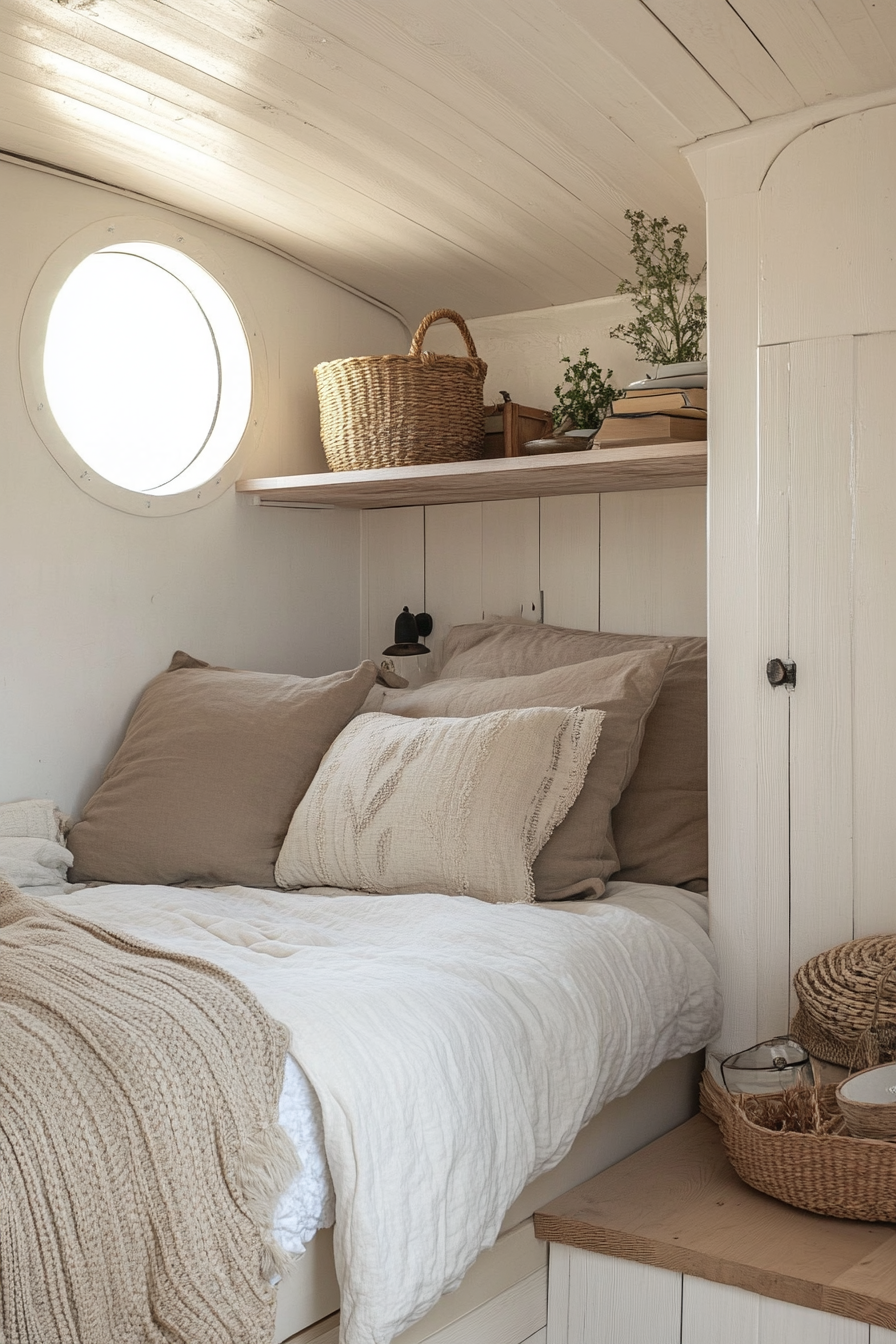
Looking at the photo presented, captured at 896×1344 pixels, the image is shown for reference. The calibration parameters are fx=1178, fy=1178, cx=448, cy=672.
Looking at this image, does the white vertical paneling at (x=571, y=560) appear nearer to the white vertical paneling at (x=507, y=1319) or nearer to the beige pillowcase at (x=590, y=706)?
the beige pillowcase at (x=590, y=706)

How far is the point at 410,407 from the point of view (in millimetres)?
2475

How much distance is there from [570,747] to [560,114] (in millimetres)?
1027

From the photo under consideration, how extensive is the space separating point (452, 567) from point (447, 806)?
1115mm

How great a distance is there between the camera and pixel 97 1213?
1.05m

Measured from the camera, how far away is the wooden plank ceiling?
1634mm

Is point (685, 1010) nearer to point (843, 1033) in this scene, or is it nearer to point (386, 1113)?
point (843, 1033)

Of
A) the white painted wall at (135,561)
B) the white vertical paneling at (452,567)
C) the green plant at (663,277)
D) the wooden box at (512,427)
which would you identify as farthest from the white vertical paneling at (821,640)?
the white painted wall at (135,561)

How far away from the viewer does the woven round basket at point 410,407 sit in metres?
2.48

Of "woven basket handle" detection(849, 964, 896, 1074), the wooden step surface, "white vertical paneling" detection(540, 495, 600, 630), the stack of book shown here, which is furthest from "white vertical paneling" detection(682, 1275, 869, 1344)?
"white vertical paneling" detection(540, 495, 600, 630)

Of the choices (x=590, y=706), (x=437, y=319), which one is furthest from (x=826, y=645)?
(x=437, y=319)

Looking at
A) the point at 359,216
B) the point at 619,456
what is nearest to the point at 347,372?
the point at 359,216

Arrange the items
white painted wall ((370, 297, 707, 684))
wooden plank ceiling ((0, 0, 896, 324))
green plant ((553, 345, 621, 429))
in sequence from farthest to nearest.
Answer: white painted wall ((370, 297, 707, 684))
green plant ((553, 345, 621, 429))
wooden plank ceiling ((0, 0, 896, 324))

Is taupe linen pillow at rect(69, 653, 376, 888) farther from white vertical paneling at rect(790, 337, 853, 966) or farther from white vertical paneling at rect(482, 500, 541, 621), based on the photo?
white vertical paneling at rect(790, 337, 853, 966)

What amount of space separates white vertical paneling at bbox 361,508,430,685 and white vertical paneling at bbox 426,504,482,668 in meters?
0.04
